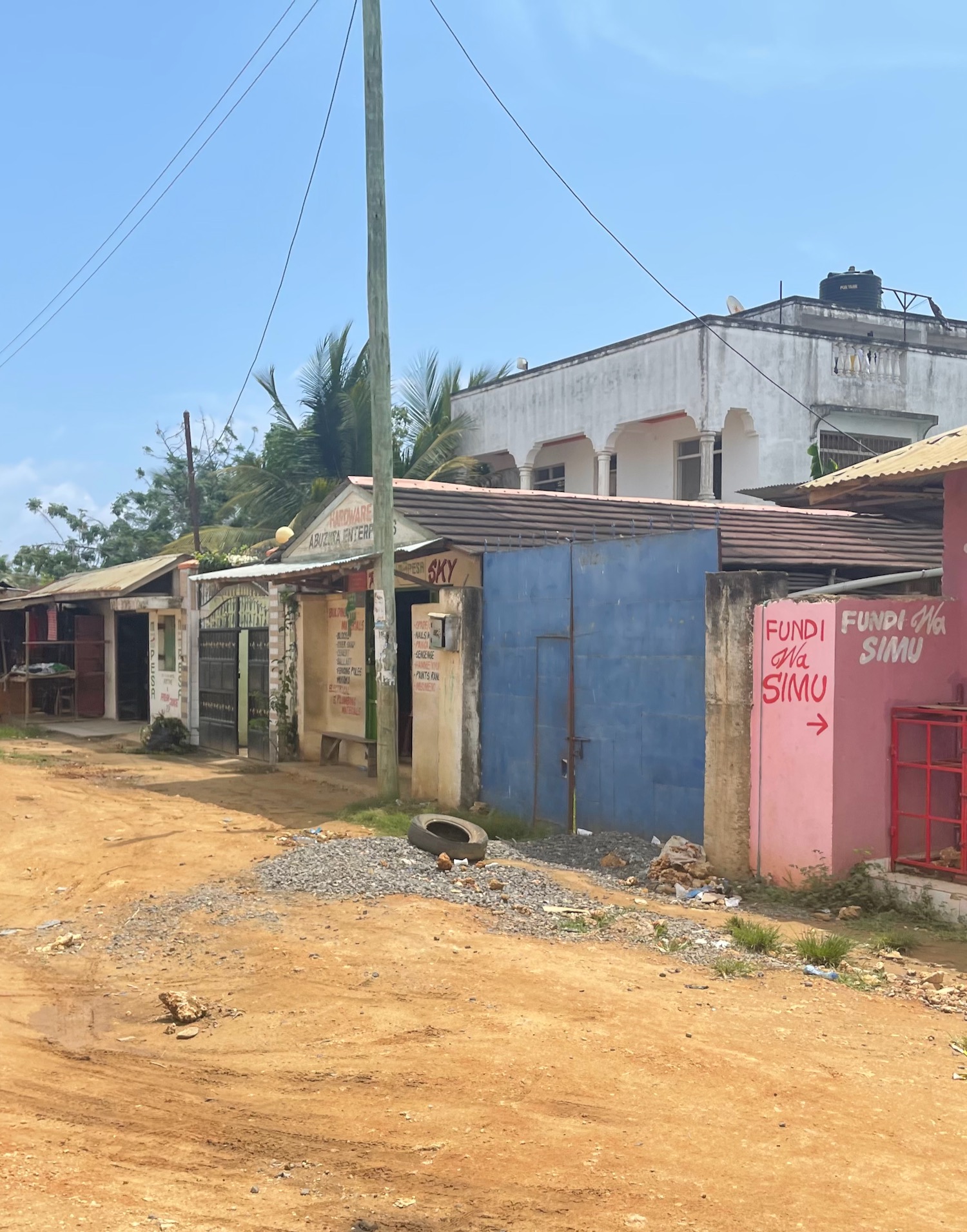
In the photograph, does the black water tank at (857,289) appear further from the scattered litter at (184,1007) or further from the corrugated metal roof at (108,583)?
the scattered litter at (184,1007)

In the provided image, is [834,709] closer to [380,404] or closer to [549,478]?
[380,404]

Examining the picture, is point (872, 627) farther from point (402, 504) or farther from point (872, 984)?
point (402, 504)

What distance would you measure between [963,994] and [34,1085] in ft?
16.4

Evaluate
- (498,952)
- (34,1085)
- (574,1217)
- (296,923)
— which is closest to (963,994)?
(498,952)

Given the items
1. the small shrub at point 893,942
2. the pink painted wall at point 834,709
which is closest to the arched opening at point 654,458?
the pink painted wall at point 834,709

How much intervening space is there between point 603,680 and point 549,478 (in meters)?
18.0

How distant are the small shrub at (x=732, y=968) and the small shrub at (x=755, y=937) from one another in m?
0.26

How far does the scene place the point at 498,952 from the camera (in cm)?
738

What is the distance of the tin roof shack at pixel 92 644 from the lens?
24.4 meters

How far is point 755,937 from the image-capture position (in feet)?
24.7

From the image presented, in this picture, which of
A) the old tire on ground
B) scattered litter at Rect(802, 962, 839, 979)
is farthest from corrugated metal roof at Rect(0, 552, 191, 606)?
scattered litter at Rect(802, 962, 839, 979)

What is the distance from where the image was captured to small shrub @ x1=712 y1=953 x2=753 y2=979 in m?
7.02

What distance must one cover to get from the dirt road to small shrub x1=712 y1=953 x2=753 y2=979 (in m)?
0.13

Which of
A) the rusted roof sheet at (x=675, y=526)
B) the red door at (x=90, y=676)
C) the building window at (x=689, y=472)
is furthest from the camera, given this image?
the red door at (x=90, y=676)
